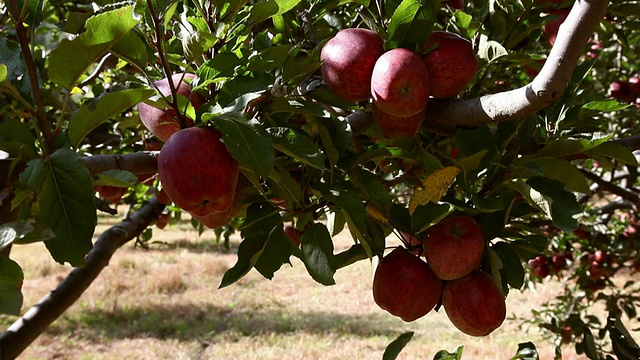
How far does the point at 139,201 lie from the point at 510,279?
204cm

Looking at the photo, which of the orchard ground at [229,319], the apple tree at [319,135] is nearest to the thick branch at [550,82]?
the apple tree at [319,135]

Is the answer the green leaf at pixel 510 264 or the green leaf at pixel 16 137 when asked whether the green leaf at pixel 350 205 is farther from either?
the green leaf at pixel 16 137

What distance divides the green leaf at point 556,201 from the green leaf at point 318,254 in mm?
314

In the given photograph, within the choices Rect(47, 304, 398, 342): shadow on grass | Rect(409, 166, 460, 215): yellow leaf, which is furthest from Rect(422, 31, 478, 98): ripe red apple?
Rect(47, 304, 398, 342): shadow on grass

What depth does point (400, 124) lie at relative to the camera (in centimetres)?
87

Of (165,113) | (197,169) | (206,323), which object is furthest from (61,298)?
(206,323)

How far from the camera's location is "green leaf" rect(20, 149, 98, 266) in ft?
1.98

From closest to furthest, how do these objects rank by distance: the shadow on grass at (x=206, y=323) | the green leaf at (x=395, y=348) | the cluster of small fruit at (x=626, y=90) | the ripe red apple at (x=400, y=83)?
the ripe red apple at (x=400, y=83) → the green leaf at (x=395, y=348) → the cluster of small fruit at (x=626, y=90) → the shadow on grass at (x=206, y=323)

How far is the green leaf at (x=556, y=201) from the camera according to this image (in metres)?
0.85

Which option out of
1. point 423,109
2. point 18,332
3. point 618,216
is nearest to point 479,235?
point 423,109

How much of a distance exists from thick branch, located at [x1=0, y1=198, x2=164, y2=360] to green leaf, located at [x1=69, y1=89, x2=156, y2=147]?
1059mm

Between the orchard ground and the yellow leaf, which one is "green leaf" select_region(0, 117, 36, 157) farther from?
the orchard ground

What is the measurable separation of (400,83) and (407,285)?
1.16ft

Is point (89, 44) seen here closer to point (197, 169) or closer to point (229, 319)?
point (197, 169)
